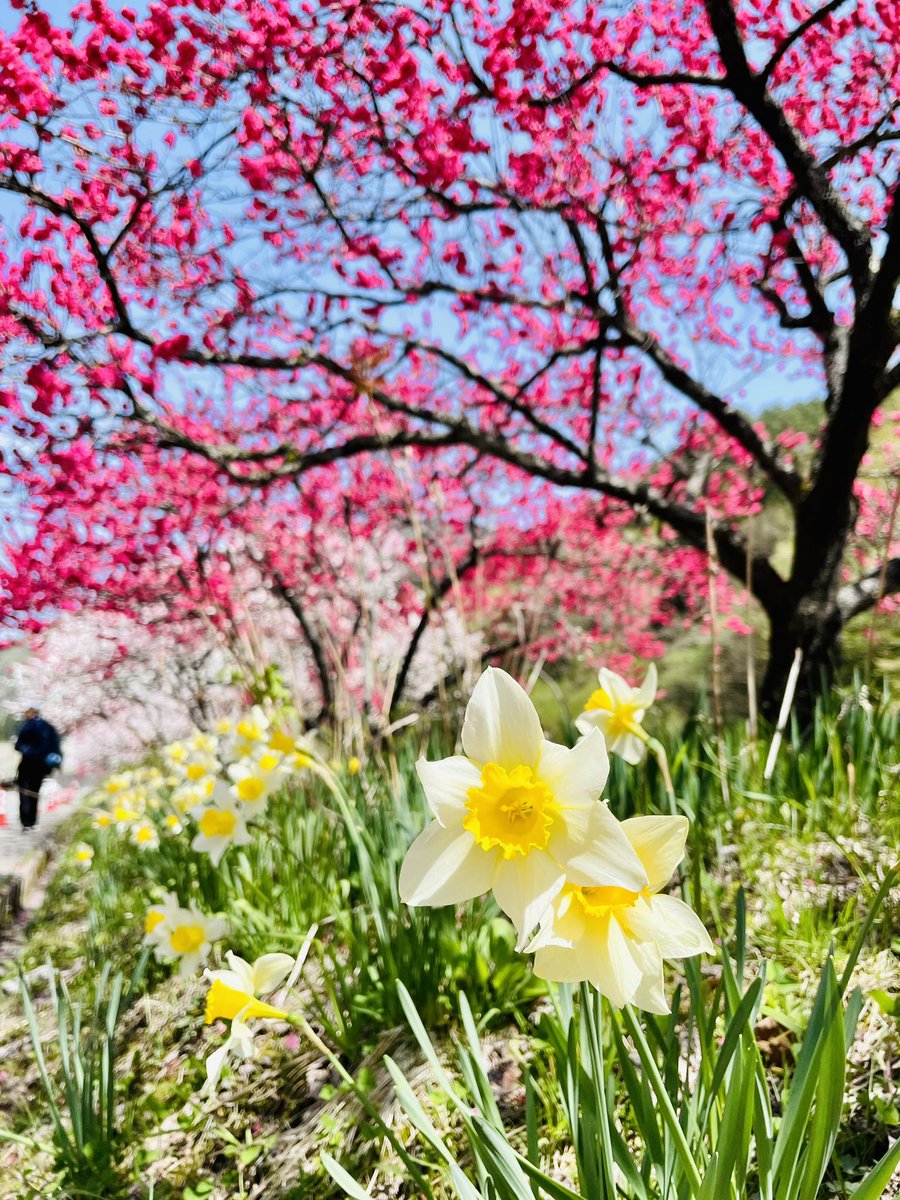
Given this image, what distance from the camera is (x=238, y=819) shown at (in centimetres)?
204

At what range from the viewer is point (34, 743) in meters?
10.0

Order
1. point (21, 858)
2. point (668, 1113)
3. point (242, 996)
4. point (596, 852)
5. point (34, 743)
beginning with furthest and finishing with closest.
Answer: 1. point (34, 743)
2. point (21, 858)
3. point (242, 996)
4. point (668, 1113)
5. point (596, 852)

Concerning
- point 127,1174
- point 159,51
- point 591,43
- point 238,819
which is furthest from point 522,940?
point 591,43

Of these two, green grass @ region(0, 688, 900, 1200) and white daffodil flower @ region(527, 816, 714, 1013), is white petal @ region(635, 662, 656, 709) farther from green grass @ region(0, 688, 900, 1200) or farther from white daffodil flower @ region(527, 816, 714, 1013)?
white daffodil flower @ region(527, 816, 714, 1013)

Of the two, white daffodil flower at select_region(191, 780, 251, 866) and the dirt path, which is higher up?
white daffodil flower at select_region(191, 780, 251, 866)

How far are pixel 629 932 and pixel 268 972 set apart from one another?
0.59 m

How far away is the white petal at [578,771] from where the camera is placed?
0.79 m

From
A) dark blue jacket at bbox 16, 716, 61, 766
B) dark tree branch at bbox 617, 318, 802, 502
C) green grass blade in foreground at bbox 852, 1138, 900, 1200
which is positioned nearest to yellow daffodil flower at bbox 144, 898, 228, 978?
green grass blade in foreground at bbox 852, 1138, 900, 1200

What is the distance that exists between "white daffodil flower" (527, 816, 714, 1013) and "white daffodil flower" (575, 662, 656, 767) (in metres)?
0.54

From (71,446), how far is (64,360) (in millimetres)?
814

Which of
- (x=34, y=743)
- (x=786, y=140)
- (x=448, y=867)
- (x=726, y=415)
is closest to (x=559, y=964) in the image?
(x=448, y=867)

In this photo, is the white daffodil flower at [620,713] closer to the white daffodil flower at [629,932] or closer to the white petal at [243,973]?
the white daffodil flower at [629,932]

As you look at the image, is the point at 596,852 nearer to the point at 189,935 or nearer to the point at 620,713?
the point at 620,713

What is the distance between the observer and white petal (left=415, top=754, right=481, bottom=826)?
84cm
